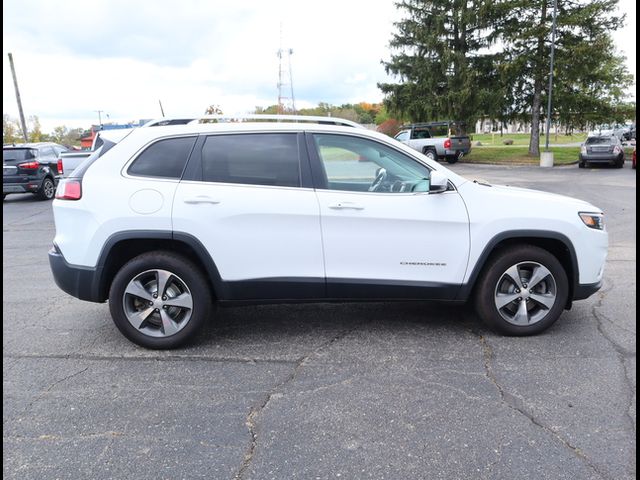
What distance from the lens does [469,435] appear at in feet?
9.62

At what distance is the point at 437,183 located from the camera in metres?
3.99

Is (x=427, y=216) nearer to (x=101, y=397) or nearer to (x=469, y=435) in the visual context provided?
(x=469, y=435)

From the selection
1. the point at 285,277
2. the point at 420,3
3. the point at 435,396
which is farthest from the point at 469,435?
the point at 420,3

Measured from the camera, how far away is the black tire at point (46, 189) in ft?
52.2

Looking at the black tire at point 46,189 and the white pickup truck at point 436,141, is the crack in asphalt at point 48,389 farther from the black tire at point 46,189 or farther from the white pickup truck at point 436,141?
the white pickup truck at point 436,141

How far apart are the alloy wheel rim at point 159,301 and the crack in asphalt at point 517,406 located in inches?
91.4

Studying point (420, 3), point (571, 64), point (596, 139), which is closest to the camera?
point (596, 139)

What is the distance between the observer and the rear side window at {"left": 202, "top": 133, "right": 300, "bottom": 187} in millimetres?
4152

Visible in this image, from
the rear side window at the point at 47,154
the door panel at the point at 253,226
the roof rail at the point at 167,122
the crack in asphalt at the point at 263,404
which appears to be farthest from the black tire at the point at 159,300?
the rear side window at the point at 47,154

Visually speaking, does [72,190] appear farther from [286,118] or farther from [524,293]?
[524,293]

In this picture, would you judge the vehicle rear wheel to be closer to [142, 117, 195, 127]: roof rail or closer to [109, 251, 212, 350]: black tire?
[142, 117, 195, 127]: roof rail

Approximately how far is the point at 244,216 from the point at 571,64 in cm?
2732

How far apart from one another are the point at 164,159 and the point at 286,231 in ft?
3.79

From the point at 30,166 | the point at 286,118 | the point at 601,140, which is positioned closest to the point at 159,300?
the point at 286,118
